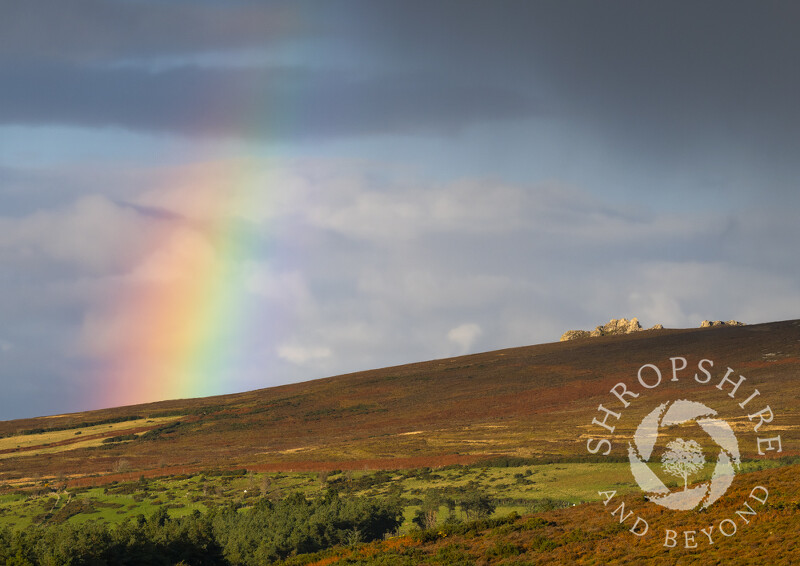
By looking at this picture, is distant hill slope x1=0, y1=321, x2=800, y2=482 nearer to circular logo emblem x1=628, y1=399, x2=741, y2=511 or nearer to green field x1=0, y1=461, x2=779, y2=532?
circular logo emblem x1=628, y1=399, x2=741, y2=511

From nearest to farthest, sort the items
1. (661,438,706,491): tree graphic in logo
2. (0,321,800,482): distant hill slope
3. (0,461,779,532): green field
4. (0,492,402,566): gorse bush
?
(0,492,402,566): gorse bush < (661,438,706,491): tree graphic in logo < (0,461,779,532): green field < (0,321,800,482): distant hill slope

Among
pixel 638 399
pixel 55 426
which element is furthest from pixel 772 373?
pixel 55 426

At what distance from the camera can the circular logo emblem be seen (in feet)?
139

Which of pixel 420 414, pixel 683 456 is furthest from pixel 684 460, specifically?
pixel 420 414

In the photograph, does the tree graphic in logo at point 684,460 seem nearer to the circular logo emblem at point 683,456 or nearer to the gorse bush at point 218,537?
the circular logo emblem at point 683,456

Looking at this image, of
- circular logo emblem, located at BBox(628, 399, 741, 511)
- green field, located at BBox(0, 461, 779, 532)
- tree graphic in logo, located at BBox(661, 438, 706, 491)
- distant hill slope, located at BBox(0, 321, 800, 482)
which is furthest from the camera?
distant hill slope, located at BBox(0, 321, 800, 482)

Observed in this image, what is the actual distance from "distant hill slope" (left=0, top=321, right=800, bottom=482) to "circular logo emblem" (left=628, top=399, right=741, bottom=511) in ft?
9.43

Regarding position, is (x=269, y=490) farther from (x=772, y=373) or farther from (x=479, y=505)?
(x=772, y=373)

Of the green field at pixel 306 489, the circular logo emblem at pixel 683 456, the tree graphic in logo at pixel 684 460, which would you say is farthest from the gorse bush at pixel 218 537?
the tree graphic in logo at pixel 684 460

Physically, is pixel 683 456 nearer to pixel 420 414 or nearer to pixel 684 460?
pixel 684 460

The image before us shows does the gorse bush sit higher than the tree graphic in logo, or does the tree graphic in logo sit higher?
the gorse bush

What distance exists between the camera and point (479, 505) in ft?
214

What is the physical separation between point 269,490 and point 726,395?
74.5 meters

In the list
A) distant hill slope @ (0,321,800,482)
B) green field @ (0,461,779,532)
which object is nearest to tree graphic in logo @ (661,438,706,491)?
green field @ (0,461,779,532)
